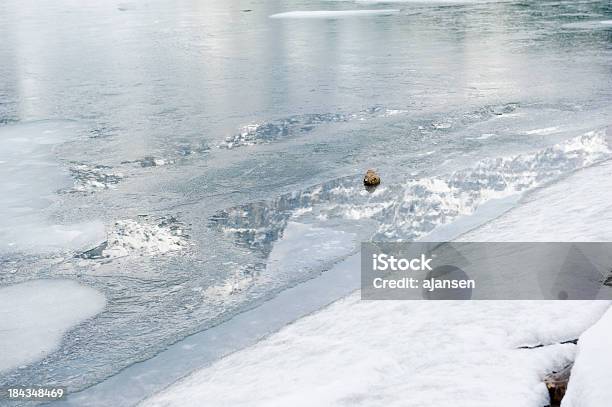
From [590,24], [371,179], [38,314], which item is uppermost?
[590,24]

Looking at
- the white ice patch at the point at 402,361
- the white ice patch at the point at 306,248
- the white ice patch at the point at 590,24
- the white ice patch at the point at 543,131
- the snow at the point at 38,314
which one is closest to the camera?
the white ice patch at the point at 402,361

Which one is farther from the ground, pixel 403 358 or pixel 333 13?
pixel 333 13

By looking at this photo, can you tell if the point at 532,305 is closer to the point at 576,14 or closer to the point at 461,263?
the point at 461,263

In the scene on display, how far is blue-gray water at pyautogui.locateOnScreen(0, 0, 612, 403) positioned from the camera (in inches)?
184

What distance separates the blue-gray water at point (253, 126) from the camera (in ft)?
15.3

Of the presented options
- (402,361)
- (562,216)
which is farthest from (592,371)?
(562,216)

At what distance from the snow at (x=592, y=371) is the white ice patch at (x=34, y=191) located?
3344mm

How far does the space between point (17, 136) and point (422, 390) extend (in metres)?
6.43

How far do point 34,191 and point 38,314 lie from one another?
2.35 meters

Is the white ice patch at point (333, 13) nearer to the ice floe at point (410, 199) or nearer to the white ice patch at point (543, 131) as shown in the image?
the white ice patch at point (543, 131)

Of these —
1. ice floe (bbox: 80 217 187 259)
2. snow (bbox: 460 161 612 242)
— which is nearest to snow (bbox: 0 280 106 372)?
ice floe (bbox: 80 217 187 259)

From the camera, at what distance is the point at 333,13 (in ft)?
65.0

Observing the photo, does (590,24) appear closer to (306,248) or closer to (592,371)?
(306,248)

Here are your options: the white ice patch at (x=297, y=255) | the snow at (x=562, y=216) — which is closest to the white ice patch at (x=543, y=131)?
the snow at (x=562, y=216)
